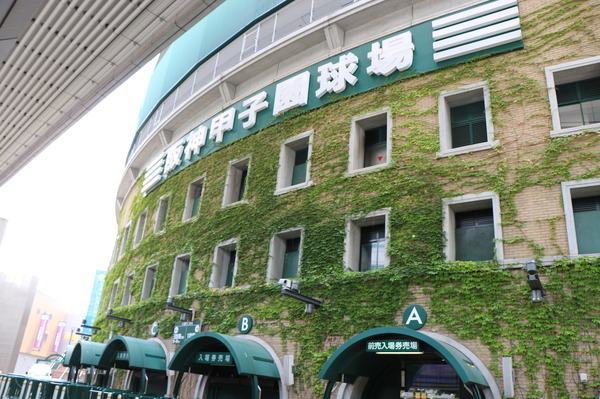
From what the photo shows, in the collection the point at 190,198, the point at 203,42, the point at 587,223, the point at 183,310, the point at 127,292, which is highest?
the point at 203,42

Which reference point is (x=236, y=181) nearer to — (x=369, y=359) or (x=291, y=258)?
(x=291, y=258)

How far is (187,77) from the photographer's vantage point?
1044 inches


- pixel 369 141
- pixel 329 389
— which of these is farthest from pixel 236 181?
pixel 329 389

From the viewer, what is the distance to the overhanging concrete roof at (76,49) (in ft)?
27.4

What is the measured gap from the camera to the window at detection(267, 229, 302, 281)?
17.1m

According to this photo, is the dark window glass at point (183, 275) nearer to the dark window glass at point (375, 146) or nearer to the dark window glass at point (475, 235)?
the dark window glass at point (375, 146)

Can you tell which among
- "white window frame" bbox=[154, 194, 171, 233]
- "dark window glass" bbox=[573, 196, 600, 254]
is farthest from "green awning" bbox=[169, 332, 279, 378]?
"white window frame" bbox=[154, 194, 171, 233]

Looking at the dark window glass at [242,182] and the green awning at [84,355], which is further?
the green awning at [84,355]

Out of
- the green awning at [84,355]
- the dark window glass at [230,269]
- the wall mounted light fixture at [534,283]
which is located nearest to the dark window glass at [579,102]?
the wall mounted light fixture at [534,283]

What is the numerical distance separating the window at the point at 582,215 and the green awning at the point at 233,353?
8.91 metres

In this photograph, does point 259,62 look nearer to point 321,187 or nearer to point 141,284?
point 321,187

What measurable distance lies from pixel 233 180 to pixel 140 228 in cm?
981

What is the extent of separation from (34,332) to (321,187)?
2911 inches

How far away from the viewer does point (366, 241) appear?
15.6 metres
